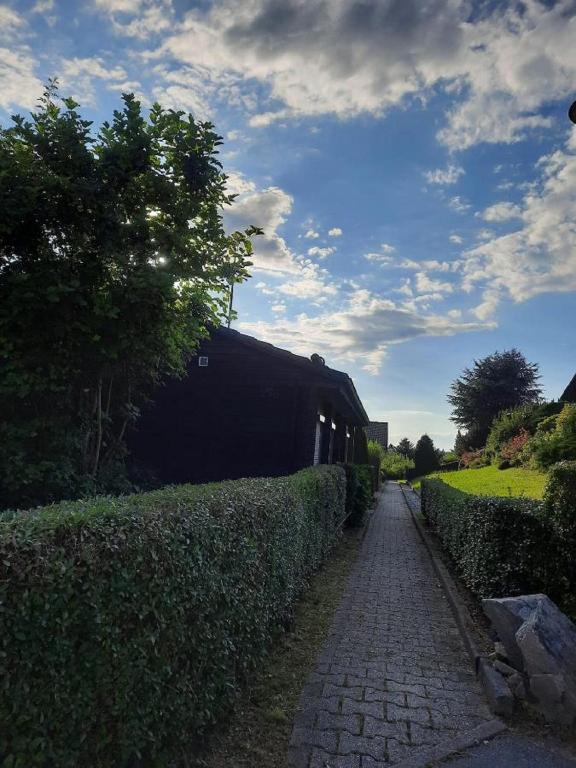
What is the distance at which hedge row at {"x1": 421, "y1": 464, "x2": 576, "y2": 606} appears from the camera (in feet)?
17.1

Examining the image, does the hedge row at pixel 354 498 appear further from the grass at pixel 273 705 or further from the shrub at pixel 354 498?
the grass at pixel 273 705

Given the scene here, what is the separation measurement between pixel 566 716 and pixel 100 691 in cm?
340

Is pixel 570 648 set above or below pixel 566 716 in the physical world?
above

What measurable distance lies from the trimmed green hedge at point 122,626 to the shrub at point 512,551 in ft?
10.3

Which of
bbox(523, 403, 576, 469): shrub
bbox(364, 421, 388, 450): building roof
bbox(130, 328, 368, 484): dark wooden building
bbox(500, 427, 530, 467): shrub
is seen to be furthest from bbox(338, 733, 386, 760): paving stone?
bbox(364, 421, 388, 450): building roof

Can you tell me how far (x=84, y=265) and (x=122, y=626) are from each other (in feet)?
15.6

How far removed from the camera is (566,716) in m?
3.72

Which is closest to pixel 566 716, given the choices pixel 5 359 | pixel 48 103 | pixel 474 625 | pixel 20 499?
pixel 474 625

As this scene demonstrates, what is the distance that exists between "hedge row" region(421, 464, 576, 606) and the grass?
2022mm

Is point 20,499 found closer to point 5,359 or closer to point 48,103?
point 5,359

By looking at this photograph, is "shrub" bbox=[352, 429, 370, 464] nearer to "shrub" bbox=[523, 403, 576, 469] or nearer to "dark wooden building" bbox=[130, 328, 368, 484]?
"shrub" bbox=[523, 403, 576, 469]

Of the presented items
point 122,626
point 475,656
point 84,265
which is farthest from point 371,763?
point 84,265

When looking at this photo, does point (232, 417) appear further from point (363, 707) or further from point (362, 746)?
point (362, 746)

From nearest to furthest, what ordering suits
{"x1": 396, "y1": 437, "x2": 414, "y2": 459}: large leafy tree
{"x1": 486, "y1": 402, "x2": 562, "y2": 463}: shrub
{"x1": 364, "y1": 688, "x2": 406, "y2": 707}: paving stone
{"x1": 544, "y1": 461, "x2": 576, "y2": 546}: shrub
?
{"x1": 364, "y1": 688, "x2": 406, "y2": 707}: paving stone < {"x1": 544, "y1": 461, "x2": 576, "y2": 546}: shrub < {"x1": 486, "y1": 402, "x2": 562, "y2": 463}: shrub < {"x1": 396, "y1": 437, "x2": 414, "y2": 459}: large leafy tree
